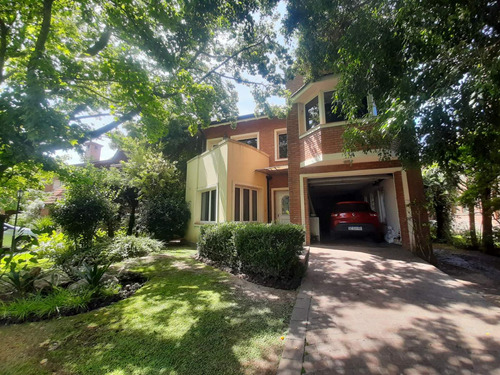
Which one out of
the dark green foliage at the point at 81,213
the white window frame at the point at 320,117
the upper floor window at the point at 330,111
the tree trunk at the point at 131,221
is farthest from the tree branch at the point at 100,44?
the tree trunk at the point at 131,221

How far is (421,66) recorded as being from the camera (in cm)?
414

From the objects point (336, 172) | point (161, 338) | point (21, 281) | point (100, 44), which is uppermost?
point (100, 44)

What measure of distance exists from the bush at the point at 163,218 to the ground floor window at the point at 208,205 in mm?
1005

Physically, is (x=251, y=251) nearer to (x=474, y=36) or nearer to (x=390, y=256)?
(x=390, y=256)

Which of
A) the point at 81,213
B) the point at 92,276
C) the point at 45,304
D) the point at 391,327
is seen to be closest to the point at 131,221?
the point at 81,213

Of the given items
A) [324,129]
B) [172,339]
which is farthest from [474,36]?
[172,339]

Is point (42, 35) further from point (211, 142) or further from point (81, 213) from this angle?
point (211, 142)

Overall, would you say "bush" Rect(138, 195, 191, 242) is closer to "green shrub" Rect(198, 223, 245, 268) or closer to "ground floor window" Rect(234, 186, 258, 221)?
"ground floor window" Rect(234, 186, 258, 221)

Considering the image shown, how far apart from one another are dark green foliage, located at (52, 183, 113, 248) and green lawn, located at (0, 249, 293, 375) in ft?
18.9

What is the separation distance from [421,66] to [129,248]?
384 inches

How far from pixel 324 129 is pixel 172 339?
25.1 ft

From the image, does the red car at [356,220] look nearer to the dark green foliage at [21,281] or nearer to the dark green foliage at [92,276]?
the dark green foliage at [92,276]

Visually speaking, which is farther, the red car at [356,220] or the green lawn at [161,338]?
the red car at [356,220]

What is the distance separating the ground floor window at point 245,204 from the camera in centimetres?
966
